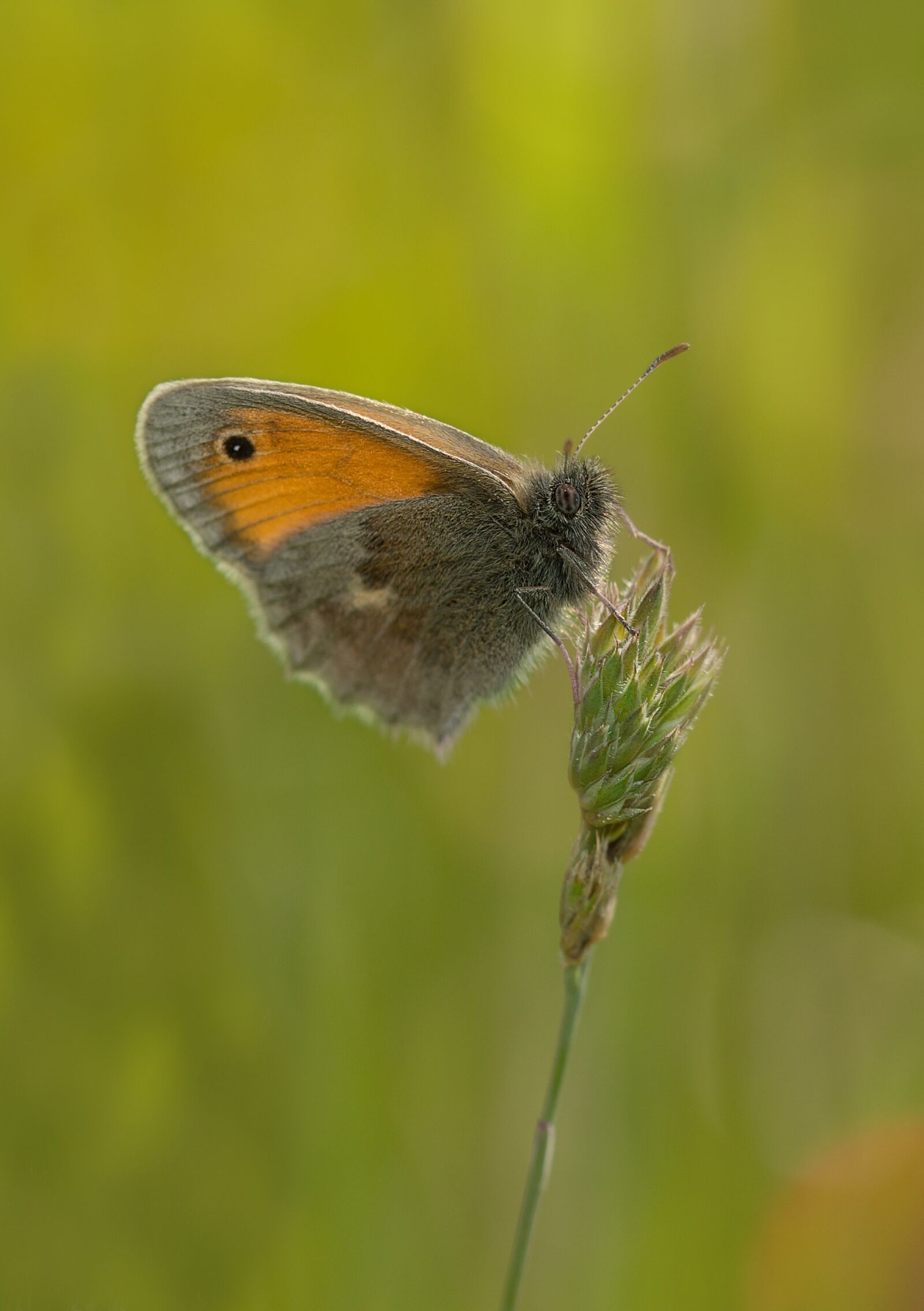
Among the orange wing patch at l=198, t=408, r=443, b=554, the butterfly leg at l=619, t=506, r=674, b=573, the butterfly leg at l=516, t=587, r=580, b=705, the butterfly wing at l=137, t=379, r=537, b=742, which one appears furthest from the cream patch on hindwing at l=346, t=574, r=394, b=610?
the butterfly leg at l=619, t=506, r=674, b=573

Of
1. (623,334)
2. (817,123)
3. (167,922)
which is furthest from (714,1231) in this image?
(817,123)

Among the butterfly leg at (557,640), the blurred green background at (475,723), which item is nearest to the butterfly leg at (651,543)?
the butterfly leg at (557,640)

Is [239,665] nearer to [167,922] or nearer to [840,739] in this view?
[167,922]

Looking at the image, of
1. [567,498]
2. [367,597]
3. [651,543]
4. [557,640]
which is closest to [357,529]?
[367,597]

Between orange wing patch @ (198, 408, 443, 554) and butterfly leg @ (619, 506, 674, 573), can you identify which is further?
orange wing patch @ (198, 408, 443, 554)

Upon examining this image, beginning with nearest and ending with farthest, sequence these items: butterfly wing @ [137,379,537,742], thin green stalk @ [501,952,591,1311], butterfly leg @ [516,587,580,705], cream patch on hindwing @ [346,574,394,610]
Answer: thin green stalk @ [501,952,591,1311]
butterfly leg @ [516,587,580,705]
butterfly wing @ [137,379,537,742]
cream patch on hindwing @ [346,574,394,610]

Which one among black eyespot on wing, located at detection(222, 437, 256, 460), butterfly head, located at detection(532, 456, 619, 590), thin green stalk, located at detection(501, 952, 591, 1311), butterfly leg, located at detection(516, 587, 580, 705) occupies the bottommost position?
thin green stalk, located at detection(501, 952, 591, 1311)

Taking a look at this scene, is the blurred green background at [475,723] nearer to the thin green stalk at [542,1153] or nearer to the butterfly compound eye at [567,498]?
the butterfly compound eye at [567,498]

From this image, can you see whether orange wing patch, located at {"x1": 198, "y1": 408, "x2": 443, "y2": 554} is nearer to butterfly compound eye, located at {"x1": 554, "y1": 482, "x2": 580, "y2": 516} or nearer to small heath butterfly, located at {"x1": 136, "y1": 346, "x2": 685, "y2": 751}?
small heath butterfly, located at {"x1": 136, "y1": 346, "x2": 685, "y2": 751}
